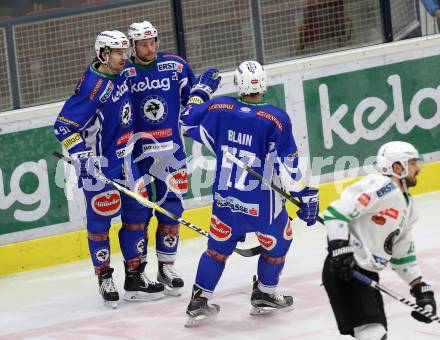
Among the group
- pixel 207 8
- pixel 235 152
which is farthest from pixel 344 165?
pixel 235 152

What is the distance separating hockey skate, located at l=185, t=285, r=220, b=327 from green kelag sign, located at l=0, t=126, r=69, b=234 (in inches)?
79.9

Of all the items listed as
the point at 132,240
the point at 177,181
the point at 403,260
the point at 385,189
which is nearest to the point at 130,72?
→ the point at 177,181

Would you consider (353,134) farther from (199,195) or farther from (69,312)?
(69,312)

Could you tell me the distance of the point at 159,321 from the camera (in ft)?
21.2

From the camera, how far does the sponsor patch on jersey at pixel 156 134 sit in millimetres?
7004

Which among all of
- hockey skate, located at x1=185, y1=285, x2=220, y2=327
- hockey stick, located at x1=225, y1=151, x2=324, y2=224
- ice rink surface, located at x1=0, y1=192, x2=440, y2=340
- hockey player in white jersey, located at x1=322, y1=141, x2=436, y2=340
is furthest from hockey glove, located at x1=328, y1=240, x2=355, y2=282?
hockey skate, located at x1=185, y1=285, x2=220, y2=327

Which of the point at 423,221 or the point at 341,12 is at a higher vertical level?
the point at 341,12

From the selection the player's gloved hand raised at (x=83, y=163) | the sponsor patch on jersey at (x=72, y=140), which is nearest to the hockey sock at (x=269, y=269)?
the player's gloved hand raised at (x=83, y=163)

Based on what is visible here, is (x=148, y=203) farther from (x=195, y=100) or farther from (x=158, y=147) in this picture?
(x=195, y=100)

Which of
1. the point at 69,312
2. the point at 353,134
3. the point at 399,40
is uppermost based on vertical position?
the point at 399,40

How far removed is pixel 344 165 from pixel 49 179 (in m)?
2.10

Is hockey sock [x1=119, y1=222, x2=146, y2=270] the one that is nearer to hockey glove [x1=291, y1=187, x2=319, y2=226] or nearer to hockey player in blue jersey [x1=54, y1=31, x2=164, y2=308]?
A: hockey player in blue jersey [x1=54, y1=31, x2=164, y2=308]

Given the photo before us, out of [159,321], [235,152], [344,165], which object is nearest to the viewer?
[235,152]

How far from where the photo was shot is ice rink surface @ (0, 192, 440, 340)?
6105 millimetres
